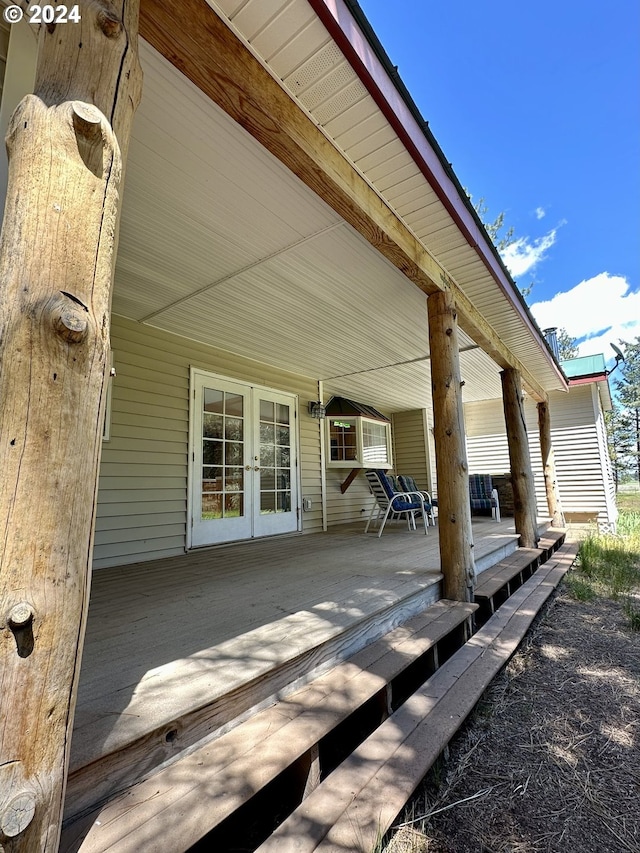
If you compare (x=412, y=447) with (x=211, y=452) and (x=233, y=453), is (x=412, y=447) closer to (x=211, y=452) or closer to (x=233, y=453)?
(x=233, y=453)

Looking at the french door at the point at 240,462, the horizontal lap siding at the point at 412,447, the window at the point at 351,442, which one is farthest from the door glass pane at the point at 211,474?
the horizontal lap siding at the point at 412,447

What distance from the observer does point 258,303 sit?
3.61 m

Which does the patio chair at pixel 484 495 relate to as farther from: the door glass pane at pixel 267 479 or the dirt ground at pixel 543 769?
the dirt ground at pixel 543 769

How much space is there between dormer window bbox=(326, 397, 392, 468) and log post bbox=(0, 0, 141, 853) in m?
5.64

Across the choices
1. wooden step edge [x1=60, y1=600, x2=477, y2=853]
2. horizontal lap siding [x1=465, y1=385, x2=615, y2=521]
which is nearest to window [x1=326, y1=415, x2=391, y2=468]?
horizontal lap siding [x1=465, y1=385, x2=615, y2=521]

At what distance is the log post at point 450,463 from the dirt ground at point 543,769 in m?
0.61

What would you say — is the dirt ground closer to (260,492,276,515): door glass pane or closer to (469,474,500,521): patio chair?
(260,492,276,515): door glass pane

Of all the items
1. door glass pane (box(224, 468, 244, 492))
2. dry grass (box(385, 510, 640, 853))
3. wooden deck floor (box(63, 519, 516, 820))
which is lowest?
dry grass (box(385, 510, 640, 853))

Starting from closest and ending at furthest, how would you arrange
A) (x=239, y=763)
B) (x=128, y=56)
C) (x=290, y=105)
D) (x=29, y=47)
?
(x=128, y=56) → (x=239, y=763) → (x=29, y=47) → (x=290, y=105)

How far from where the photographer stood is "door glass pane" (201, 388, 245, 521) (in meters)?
4.49

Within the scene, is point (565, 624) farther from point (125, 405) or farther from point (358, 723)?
point (125, 405)

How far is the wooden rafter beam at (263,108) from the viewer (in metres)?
1.31

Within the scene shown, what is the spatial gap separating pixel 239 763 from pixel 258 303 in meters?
3.28

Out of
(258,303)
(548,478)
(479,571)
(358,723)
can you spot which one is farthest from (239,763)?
(548,478)
